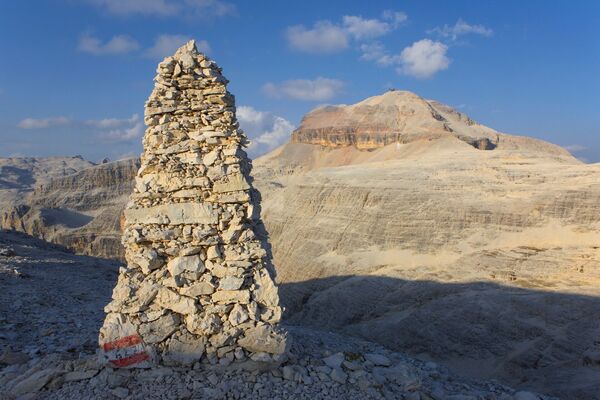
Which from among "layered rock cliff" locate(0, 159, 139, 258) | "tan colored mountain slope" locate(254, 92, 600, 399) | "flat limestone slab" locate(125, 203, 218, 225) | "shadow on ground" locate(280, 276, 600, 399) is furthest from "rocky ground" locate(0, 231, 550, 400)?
"layered rock cliff" locate(0, 159, 139, 258)

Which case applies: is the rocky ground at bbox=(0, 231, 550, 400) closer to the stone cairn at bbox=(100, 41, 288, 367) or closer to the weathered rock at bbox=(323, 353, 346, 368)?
the weathered rock at bbox=(323, 353, 346, 368)

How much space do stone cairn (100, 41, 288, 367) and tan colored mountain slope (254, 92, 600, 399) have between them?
9298 mm

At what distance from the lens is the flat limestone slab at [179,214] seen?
20.6ft

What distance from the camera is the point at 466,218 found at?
A: 26453mm

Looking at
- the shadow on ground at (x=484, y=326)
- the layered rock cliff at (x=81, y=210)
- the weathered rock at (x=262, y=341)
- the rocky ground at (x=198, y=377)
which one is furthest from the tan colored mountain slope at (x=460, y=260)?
the layered rock cliff at (x=81, y=210)

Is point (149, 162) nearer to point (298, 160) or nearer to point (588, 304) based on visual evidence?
point (588, 304)

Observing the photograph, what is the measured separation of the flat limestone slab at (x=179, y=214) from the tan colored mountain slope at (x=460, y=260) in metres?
10.2

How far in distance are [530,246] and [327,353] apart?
2013 centimetres

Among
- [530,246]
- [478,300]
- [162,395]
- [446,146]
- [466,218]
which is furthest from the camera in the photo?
[446,146]

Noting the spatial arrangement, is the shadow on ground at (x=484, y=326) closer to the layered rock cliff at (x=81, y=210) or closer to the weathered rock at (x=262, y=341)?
the weathered rock at (x=262, y=341)

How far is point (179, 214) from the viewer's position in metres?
6.34

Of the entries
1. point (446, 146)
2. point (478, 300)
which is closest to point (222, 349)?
point (478, 300)

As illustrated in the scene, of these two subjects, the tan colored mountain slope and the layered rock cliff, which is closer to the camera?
the tan colored mountain slope

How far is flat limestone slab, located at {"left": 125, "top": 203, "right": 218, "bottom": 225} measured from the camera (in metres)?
6.29
